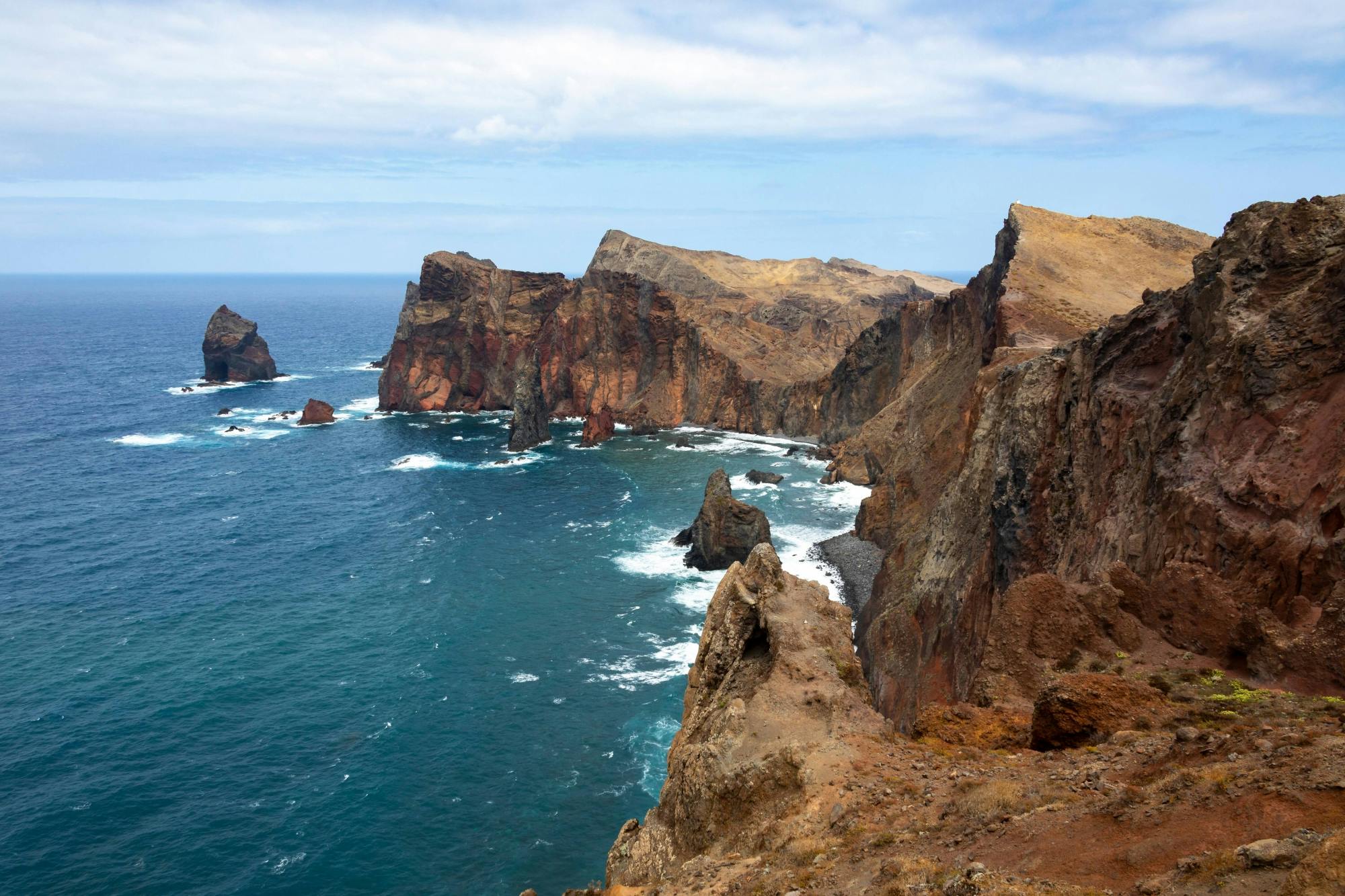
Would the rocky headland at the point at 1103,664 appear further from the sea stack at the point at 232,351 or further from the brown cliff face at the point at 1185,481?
the sea stack at the point at 232,351

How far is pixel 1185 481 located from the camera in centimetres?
2534

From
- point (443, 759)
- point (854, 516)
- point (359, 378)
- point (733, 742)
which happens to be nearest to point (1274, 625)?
point (733, 742)

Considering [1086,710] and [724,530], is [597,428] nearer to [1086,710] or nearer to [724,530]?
[724,530]

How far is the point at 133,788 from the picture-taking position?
4406cm

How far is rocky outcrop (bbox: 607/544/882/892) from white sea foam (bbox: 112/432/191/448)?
117 m

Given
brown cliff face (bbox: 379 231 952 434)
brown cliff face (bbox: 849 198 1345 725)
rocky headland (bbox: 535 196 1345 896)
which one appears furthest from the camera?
brown cliff face (bbox: 379 231 952 434)

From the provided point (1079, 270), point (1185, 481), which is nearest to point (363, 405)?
point (1079, 270)

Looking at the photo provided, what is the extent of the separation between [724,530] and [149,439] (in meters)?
91.2

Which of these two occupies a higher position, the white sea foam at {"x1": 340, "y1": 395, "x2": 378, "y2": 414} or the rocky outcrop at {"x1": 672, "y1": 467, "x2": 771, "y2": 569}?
the white sea foam at {"x1": 340, "y1": 395, "x2": 378, "y2": 414}

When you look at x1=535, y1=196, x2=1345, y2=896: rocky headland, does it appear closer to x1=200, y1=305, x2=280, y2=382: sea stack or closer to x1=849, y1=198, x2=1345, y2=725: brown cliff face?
x1=849, y1=198, x2=1345, y2=725: brown cliff face

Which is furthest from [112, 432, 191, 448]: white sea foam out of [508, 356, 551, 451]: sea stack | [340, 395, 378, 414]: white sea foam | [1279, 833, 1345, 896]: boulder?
[1279, 833, 1345, 896]: boulder

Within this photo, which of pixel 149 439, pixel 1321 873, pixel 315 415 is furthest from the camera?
pixel 315 415

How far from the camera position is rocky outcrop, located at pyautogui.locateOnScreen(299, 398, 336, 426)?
443ft

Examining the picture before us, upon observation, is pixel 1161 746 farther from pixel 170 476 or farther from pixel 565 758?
pixel 170 476
